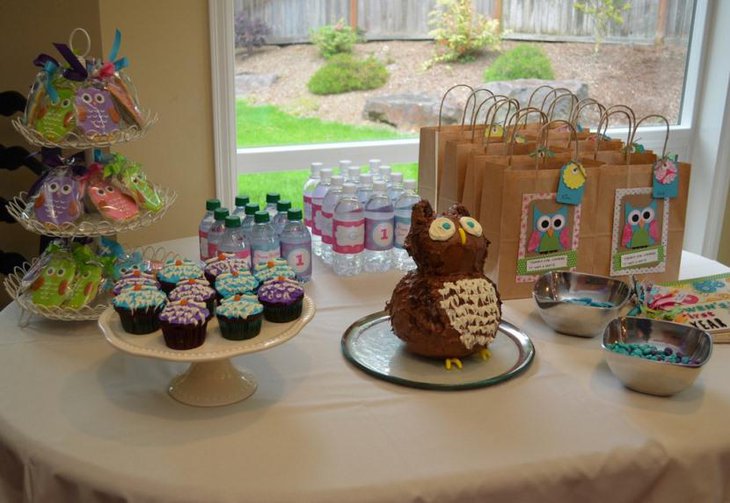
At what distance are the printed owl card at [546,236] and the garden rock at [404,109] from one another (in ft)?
4.51

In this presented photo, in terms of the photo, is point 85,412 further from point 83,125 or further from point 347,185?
point 347,185

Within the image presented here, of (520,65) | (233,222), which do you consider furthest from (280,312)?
(520,65)

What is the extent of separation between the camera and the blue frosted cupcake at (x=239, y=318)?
1121 millimetres

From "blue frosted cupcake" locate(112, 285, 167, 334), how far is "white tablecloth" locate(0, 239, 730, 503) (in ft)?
0.42

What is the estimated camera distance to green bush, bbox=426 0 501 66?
113 inches

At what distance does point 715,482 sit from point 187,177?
5.97 feet

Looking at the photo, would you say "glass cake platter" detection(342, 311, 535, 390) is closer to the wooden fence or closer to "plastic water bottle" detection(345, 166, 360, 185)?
"plastic water bottle" detection(345, 166, 360, 185)

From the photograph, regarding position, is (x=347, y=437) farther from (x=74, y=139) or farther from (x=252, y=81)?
(x=252, y=81)

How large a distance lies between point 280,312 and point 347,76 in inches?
70.9

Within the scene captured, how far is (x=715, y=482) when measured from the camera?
110cm

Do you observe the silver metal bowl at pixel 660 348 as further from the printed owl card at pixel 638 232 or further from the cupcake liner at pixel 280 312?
the cupcake liner at pixel 280 312

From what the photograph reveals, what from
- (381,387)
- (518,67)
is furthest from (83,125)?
(518,67)

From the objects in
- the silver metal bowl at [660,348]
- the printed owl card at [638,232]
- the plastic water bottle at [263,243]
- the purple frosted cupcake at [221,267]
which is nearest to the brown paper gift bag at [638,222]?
the printed owl card at [638,232]

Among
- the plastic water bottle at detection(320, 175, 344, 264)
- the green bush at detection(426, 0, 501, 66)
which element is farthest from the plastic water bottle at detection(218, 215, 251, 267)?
the green bush at detection(426, 0, 501, 66)
